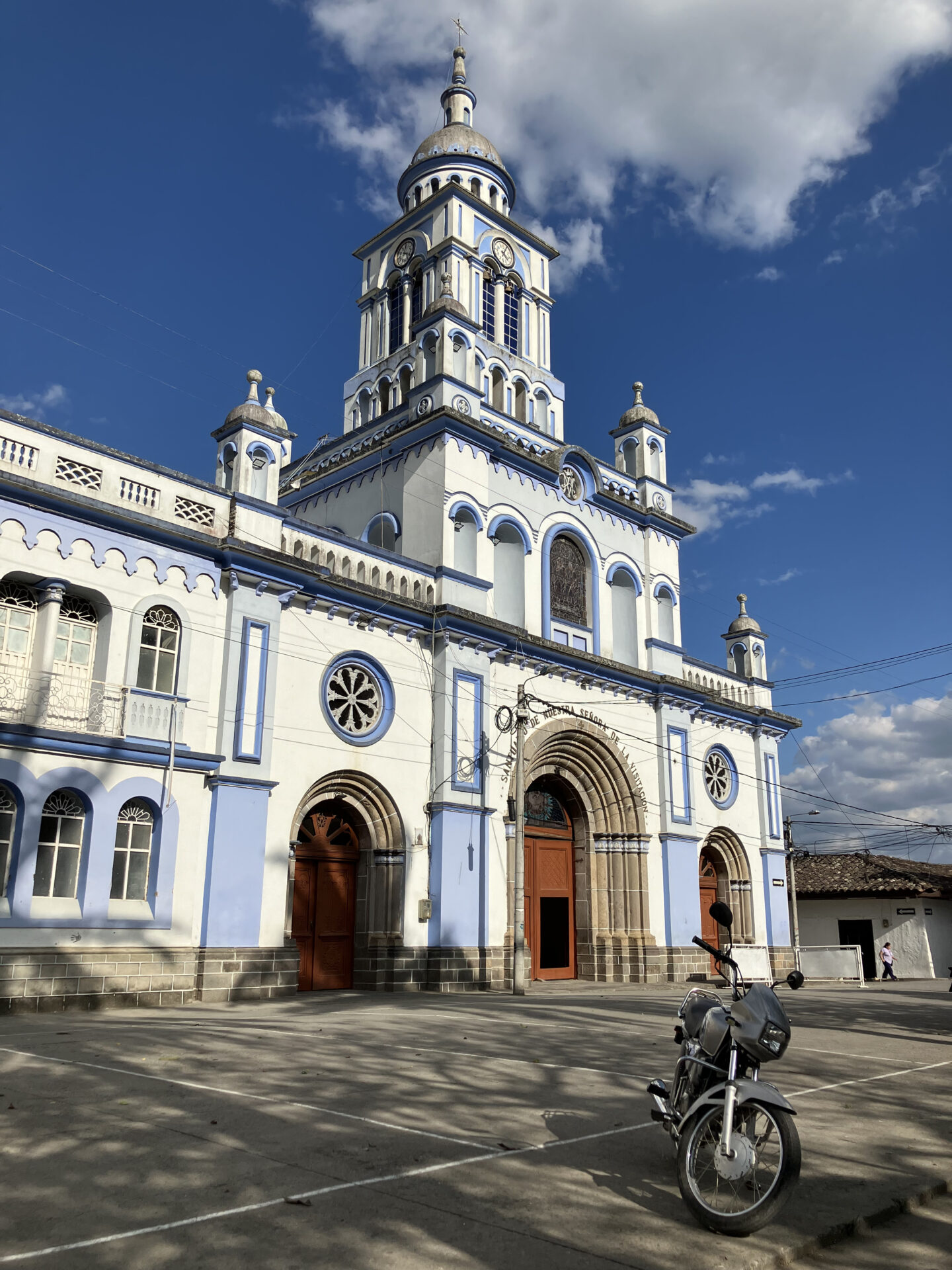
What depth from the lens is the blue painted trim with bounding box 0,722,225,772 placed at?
14.5 m

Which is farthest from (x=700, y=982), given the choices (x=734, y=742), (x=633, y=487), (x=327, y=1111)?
(x=327, y=1111)

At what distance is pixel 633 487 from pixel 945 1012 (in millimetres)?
16234

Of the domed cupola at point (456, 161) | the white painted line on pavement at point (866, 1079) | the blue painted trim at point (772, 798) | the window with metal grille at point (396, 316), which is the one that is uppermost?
the domed cupola at point (456, 161)

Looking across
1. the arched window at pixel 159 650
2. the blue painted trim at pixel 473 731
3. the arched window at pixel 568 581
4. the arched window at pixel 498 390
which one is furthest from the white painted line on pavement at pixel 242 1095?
the arched window at pixel 498 390

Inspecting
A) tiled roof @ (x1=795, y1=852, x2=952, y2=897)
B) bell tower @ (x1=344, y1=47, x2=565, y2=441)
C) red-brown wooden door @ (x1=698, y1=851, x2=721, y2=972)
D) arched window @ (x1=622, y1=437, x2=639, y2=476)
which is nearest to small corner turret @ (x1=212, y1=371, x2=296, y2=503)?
bell tower @ (x1=344, y1=47, x2=565, y2=441)

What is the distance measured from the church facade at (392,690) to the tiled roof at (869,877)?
27.0ft

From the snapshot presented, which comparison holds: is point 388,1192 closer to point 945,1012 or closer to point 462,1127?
point 462,1127

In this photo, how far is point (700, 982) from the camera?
2448 centimetres

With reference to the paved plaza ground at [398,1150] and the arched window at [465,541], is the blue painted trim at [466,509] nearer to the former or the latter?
the arched window at [465,541]

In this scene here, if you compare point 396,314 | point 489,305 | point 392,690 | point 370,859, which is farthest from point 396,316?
point 370,859

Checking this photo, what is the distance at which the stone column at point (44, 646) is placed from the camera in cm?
1493

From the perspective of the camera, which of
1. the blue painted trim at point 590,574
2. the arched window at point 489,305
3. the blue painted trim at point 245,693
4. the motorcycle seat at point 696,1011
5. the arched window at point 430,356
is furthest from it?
the arched window at point 489,305

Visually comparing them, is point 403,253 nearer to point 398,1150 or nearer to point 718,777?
point 718,777

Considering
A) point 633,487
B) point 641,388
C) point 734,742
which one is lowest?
point 734,742
